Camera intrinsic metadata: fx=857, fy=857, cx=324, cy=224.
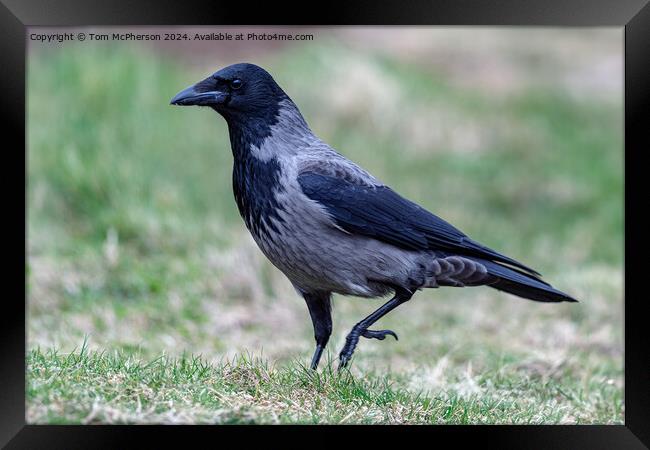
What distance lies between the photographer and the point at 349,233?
4496 mm

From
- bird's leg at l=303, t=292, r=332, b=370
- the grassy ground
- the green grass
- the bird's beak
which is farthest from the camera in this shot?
bird's leg at l=303, t=292, r=332, b=370

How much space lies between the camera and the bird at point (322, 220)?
441 cm

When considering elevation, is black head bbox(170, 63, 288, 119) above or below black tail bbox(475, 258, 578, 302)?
above

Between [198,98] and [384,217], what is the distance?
1.16 m

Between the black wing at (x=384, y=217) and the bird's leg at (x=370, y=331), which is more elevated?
the black wing at (x=384, y=217)

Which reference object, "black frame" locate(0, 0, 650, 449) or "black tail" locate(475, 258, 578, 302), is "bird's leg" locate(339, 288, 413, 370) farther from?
"black frame" locate(0, 0, 650, 449)

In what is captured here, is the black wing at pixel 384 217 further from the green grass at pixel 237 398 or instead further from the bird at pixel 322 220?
the green grass at pixel 237 398

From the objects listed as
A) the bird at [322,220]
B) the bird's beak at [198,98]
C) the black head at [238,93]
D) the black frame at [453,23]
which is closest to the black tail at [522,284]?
the bird at [322,220]

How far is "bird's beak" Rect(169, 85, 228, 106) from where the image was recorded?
4395 millimetres

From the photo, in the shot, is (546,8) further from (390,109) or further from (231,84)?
(390,109)

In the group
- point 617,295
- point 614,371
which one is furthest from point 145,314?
point 617,295

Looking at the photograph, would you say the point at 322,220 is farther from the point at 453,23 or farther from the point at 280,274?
the point at 280,274

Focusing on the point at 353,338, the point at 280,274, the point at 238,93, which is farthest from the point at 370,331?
the point at 280,274

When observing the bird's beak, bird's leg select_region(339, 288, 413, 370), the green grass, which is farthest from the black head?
the green grass
